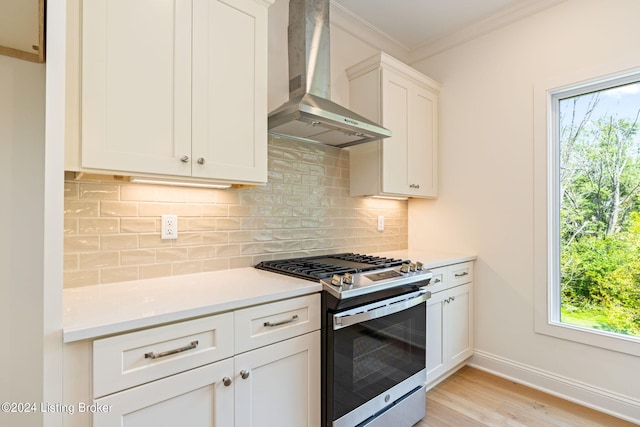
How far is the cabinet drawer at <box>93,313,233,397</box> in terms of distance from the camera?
99cm

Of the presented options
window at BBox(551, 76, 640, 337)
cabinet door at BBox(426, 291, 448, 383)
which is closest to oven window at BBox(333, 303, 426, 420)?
cabinet door at BBox(426, 291, 448, 383)

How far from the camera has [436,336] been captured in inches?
89.5

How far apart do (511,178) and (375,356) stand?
177 cm

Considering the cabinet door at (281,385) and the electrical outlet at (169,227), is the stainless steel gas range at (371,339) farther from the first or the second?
the electrical outlet at (169,227)

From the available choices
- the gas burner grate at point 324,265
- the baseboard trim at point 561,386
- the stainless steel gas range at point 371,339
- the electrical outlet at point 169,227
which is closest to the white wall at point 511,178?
the baseboard trim at point 561,386

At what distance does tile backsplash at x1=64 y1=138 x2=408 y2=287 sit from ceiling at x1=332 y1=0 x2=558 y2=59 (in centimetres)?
110

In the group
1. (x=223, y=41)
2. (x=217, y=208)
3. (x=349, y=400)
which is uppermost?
(x=223, y=41)

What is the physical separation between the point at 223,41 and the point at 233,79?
0.58ft

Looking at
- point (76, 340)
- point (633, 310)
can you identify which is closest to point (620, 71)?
point (633, 310)

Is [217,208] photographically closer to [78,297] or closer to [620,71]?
[78,297]

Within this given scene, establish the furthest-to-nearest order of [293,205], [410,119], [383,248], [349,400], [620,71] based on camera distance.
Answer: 1. [383,248]
2. [410,119]
3. [293,205]
4. [620,71]
5. [349,400]

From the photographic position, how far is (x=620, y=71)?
2.04m

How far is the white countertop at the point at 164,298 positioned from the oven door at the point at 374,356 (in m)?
0.28

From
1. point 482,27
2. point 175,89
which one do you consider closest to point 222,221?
point 175,89
